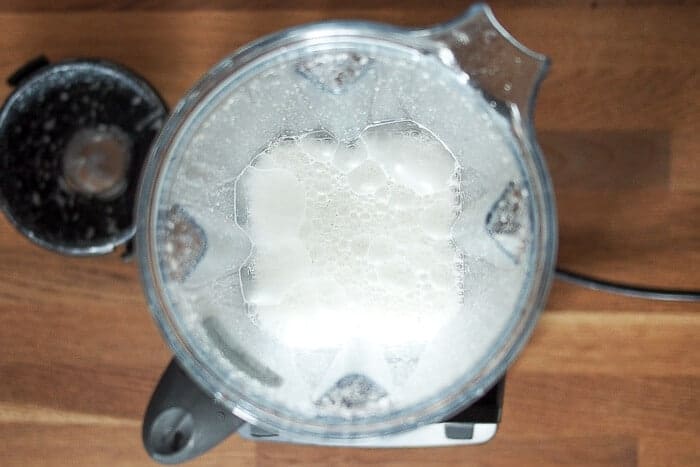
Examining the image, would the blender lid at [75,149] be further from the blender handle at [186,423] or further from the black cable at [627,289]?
the black cable at [627,289]

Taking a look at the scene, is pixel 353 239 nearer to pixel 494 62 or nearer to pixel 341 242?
pixel 341 242

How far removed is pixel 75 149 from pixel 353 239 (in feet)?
0.88

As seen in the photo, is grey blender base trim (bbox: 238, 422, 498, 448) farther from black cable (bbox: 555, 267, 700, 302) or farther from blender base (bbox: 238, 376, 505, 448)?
black cable (bbox: 555, 267, 700, 302)

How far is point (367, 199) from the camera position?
377 mm

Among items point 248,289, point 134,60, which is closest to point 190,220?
point 248,289

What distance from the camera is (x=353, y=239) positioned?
0.37 meters

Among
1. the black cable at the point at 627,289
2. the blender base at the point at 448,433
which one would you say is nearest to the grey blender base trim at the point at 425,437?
the blender base at the point at 448,433

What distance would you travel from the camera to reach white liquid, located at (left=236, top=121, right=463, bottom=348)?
0.37 meters

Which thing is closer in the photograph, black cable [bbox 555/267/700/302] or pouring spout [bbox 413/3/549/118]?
pouring spout [bbox 413/3/549/118]

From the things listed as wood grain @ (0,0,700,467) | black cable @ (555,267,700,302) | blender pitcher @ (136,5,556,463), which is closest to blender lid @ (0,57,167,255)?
wood grain @ (0,0,700,467)

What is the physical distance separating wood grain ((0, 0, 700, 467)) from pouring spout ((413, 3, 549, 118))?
0.42 ft

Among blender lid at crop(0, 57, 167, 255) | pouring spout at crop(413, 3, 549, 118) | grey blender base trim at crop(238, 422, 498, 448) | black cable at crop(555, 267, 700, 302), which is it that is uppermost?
pouring spout at crop(413, 3, 549, 118)

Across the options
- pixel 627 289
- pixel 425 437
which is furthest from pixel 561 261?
pixel 425 437

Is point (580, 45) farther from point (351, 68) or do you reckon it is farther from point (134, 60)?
point (134, 60)
